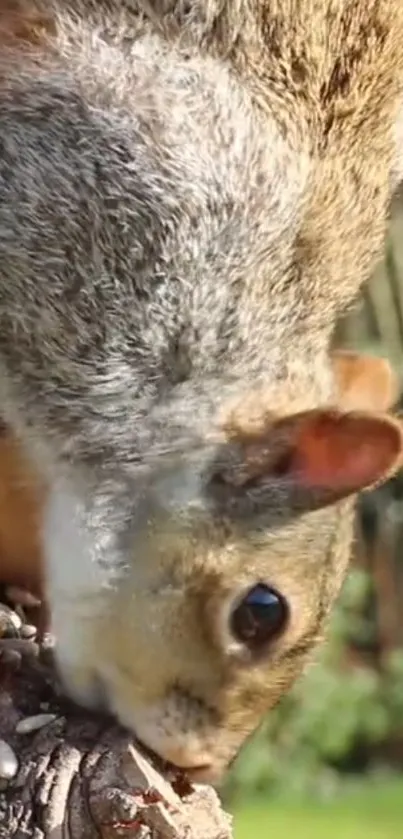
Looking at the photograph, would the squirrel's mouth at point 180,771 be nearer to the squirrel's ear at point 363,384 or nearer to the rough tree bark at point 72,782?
the rough tree bark at point 72,782

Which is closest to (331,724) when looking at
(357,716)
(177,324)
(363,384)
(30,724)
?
(357,716)

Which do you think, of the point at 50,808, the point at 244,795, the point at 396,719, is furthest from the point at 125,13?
the point at 396,719

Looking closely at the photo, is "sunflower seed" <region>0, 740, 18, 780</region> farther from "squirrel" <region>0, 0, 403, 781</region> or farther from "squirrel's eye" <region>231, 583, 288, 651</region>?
"squirrel's eye" <region>231, 583, 288, 651</region>

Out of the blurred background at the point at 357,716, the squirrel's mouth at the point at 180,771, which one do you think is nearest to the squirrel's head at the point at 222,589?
the squirrel's mouth at the point at 180,771

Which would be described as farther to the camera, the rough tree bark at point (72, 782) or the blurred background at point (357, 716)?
the blurred background at point (357, 716)

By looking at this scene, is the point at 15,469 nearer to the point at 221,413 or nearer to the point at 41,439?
the point at 41,439

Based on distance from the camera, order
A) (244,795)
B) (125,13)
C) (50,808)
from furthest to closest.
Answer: (244,795), (125,13), (50,808)
